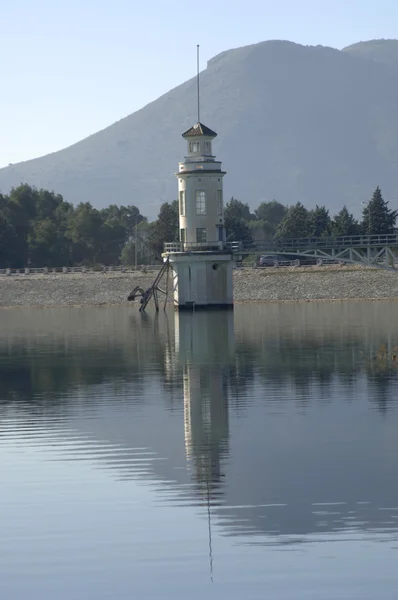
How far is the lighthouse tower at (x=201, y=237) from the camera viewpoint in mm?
108500

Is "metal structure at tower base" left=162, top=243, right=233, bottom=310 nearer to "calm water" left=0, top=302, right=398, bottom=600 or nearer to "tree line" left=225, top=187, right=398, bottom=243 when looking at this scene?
"tree line" left=225, top=187, right=398, bottom=243

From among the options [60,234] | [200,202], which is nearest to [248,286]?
[200,202]

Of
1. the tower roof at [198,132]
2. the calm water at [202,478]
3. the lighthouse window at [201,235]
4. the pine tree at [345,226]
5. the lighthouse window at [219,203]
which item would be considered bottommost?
the calm water at [202,478]

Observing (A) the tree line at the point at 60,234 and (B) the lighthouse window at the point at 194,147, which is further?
(A) the tree line at the point at 60,234

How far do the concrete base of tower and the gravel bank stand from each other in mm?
14626

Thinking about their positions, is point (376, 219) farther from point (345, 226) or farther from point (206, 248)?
point (206, 248)

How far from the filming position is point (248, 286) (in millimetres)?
126938

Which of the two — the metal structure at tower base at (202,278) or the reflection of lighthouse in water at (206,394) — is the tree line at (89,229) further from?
the reflection of lighthouse in water at (206,394)

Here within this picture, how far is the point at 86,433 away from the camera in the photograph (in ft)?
115

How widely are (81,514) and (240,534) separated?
12.2 ft

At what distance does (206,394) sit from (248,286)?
3291 inches

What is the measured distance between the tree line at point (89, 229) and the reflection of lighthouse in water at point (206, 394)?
7122 cm

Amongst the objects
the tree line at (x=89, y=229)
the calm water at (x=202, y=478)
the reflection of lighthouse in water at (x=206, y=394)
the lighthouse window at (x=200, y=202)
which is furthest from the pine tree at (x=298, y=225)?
the calm water at (x=202, y=478)

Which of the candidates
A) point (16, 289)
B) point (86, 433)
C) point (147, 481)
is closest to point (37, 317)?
point (16, 289)
